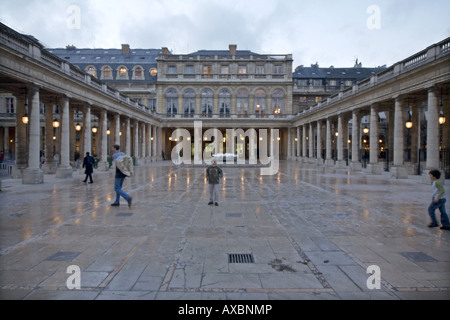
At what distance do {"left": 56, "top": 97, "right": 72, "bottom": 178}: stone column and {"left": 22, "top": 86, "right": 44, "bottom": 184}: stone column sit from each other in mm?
2913

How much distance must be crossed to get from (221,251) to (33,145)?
56.0 ft

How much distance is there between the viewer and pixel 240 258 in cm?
570

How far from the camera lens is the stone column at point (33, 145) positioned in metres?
17.5

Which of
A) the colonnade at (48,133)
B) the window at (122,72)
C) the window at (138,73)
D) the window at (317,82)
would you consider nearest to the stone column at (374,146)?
the colonnade at (48,133)

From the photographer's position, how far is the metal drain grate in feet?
18.2

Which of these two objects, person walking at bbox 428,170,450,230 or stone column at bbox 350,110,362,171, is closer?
person walking at bbox 428,170,450,230

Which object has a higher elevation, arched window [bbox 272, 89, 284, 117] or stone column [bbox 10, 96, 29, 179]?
arched window [bbox 272, 89, 284, 117]

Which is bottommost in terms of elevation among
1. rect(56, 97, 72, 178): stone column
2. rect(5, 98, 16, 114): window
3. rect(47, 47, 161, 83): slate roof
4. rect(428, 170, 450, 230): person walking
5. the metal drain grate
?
the metal drain grate

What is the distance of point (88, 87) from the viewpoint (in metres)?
23.7

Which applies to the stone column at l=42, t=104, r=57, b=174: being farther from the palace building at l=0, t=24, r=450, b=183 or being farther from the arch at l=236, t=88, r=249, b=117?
the arch at l=236, t=88, r=249, b=117

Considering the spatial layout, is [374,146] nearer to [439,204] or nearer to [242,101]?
[439,204]

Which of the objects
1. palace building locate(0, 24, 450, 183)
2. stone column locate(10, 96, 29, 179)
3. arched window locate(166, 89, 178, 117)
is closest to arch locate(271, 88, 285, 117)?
palace building locate(0, 24, 450, 183)

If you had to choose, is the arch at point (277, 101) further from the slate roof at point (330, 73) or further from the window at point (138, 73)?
the window at point (138, 73)

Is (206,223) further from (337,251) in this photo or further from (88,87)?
(88,87)
